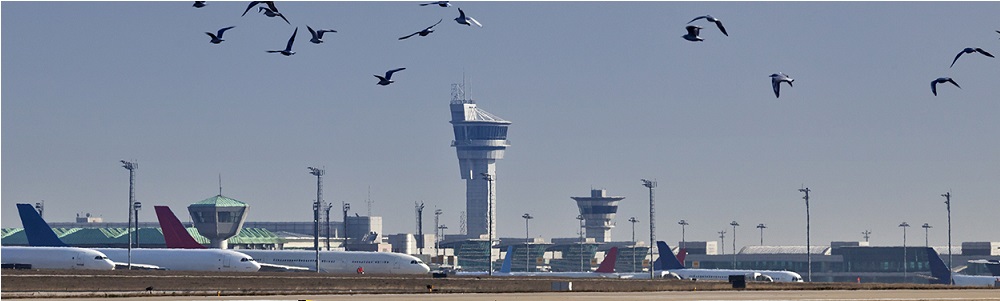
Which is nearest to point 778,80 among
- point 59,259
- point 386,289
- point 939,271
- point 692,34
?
point 692,34

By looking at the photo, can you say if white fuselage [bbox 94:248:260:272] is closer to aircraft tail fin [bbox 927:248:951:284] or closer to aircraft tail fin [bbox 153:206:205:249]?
aircraft tail fin [bbox 153:206:205:249]

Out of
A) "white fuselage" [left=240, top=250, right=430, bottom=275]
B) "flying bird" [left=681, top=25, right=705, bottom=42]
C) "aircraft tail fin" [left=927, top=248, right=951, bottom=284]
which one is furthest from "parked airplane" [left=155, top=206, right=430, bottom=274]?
"flying bird" [left=681, top=25, right=705, bottom=42]

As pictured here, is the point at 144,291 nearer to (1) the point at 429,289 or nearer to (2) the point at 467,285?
(1) the point at 429,289

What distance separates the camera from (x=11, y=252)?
14538 cm

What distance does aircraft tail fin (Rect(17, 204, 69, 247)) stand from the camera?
177625 millimetres

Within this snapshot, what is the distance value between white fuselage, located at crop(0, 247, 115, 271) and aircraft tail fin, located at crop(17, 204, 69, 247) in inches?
1290

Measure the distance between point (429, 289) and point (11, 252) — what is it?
68697 millimetres

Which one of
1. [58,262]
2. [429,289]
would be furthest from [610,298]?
[58,262]

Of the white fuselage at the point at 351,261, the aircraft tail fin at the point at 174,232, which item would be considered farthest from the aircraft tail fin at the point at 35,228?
the white fuselage at the point at 351,261

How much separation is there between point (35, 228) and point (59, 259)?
40084 mm

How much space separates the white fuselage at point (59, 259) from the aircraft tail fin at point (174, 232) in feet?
134

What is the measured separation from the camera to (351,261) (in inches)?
6280

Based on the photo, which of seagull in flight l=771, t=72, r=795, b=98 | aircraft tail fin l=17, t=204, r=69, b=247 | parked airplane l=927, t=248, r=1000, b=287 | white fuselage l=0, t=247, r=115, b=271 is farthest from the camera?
aircraft tail fin l=17, t=204, r=69, b=247

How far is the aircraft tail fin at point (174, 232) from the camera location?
185750mm
